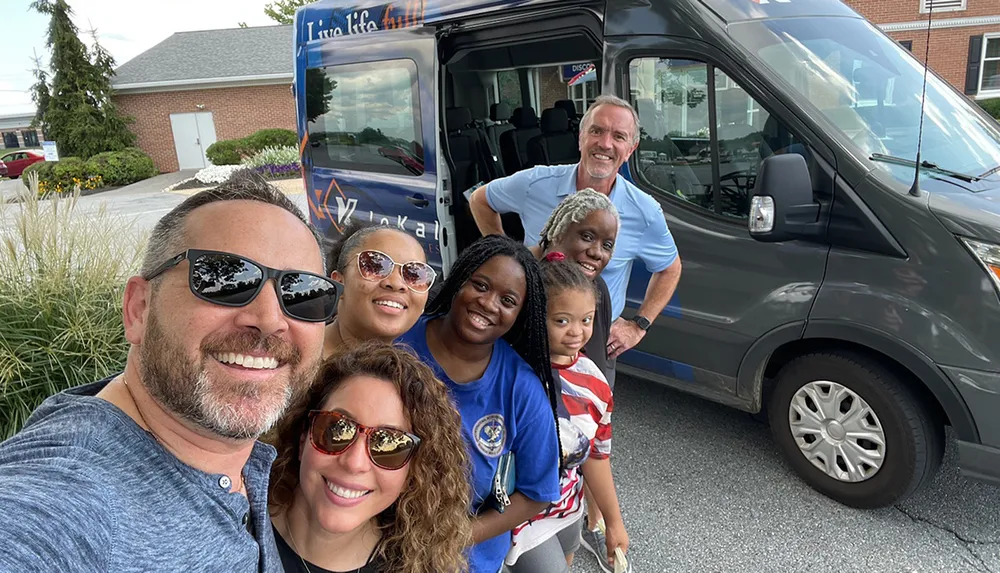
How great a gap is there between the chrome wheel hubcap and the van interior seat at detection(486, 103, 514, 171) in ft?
11.5

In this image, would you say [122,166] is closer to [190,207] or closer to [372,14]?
[372,14]

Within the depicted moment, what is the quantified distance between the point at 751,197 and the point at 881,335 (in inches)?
31.7

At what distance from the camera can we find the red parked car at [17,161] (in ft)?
90.7

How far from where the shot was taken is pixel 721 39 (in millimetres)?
2840

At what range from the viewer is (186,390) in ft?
2.99

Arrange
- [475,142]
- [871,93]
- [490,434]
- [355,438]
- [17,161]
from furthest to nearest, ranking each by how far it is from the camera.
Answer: [17,161], [475,142], [871,93], [490,434], [355,438]

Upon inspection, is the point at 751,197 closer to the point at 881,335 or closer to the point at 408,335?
the point at 881,335

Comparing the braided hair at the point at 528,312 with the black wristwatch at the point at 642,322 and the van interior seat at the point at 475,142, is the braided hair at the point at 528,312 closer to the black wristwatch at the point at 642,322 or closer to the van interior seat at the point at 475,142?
the black wristwatch at the point at 642,322

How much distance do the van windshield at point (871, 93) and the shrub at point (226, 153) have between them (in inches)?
874

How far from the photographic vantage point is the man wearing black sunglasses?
0.77m

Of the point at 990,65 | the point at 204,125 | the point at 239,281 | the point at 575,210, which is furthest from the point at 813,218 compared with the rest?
the point at 204,125

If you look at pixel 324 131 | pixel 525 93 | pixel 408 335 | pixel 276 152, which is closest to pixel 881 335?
pixel 408 335

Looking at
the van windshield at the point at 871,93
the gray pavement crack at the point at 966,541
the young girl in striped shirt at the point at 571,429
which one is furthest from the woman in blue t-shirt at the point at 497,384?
the gray pavement crack at the point at 966,541

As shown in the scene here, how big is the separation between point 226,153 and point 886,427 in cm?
2339
